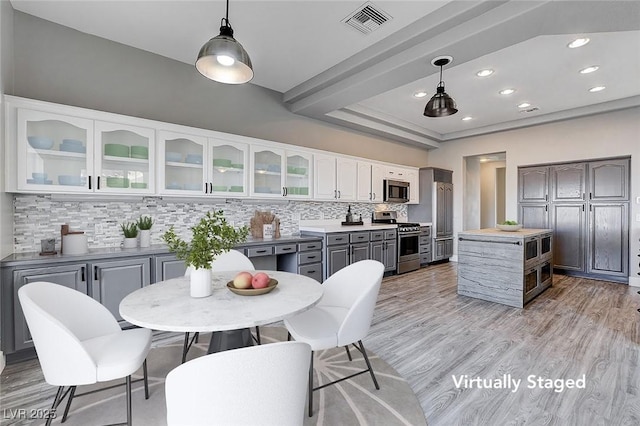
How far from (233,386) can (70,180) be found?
2.86 m

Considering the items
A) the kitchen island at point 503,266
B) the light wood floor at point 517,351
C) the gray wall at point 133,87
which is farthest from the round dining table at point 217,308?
the kitchen island at point 503,266

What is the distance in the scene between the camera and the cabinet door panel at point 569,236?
5.45 metres

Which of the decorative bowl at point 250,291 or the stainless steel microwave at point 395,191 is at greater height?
the stainless steel microwave at point 395,191

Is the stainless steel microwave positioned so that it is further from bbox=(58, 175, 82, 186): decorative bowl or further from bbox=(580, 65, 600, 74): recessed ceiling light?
bbox=(58, 175, 82, 186): decorative bowl

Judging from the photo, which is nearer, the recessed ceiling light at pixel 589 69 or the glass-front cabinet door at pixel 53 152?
the glass-front cabinet door at pixel 53 152

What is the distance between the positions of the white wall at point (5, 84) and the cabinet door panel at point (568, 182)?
7.78 meters

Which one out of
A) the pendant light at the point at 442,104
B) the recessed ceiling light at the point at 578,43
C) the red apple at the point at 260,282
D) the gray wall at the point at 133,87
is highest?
the recessed ceiling light at the point at 578,43

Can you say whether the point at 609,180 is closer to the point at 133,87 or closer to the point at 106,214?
the point at 133,87

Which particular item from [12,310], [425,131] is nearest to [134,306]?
[12,310]

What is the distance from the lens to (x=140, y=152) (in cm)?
313

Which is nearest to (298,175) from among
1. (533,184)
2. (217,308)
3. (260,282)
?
(260,282)

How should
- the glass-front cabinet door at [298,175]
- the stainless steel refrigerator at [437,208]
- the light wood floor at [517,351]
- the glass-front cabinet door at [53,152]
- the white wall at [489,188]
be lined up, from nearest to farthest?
1. the light wood floor at [517,351]
2. the glass-front cabinet door at [53,152]
3. the glass-front cabinet door at [298,175]
4. the stainless steel refrigerator at [437,208]
5. the white wall at [489,188]

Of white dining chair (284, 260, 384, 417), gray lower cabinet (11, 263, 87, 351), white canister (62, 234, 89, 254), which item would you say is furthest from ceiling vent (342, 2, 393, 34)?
gray lower cabinet (11, 263, 87, 351)

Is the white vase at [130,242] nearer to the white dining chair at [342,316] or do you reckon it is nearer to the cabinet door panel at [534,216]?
the white dining chair at [342,316]
